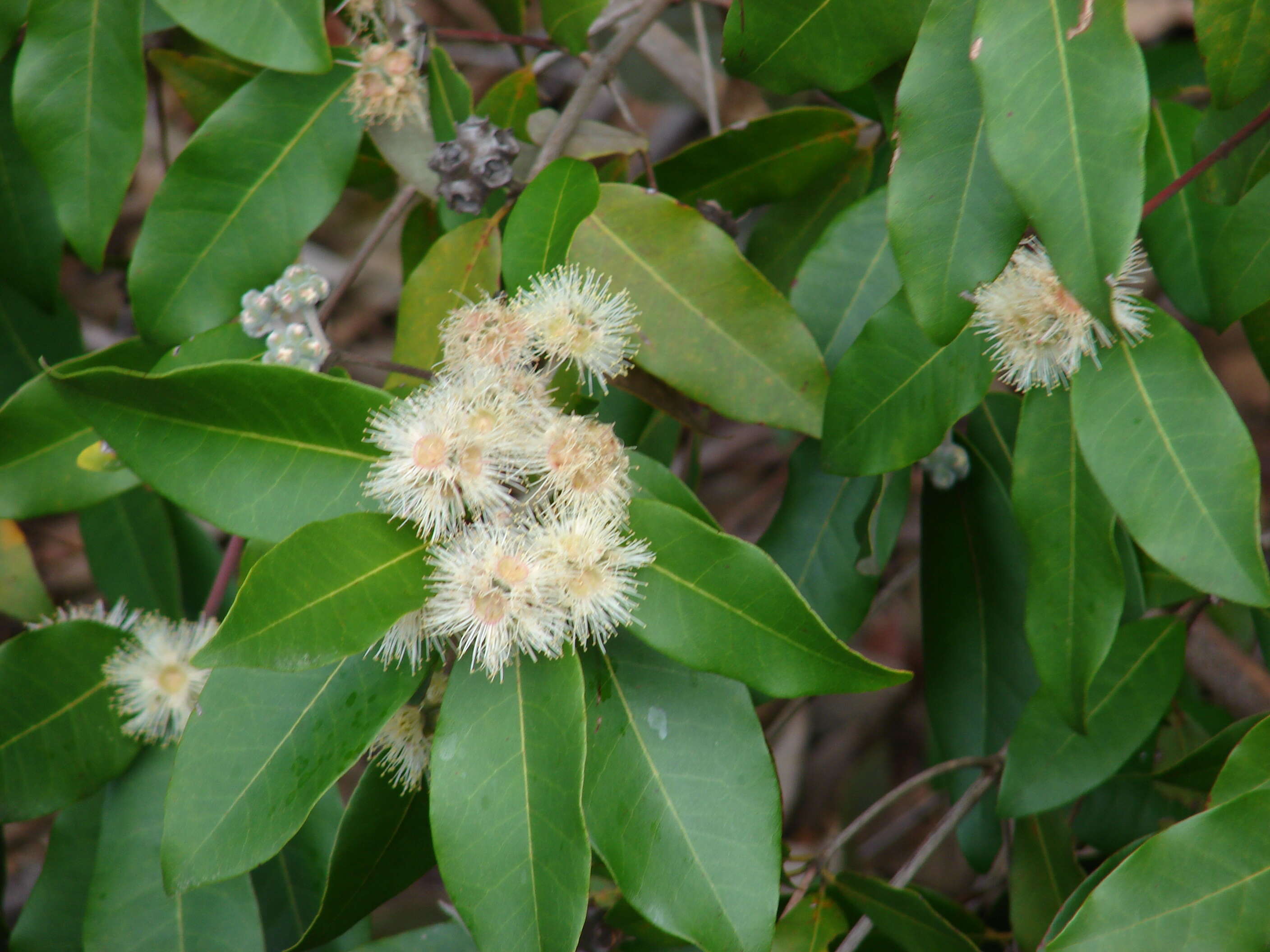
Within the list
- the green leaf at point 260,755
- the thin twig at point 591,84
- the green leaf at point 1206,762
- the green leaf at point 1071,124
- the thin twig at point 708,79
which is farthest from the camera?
the thin twig at point 708,79

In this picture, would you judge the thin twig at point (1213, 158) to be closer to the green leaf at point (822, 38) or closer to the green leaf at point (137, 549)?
the green leaf at point (822, 38)

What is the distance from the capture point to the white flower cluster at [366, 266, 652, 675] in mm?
773

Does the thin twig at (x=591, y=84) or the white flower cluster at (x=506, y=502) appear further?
the thin twig at (x=591, y=84)

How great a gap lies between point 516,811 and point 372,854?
0.29 meters

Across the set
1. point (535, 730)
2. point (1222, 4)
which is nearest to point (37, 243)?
point (535, 730)

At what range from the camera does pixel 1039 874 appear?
124cm

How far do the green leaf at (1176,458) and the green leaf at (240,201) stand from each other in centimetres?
86

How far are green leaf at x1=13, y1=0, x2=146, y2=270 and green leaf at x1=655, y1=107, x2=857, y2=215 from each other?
0.65 m

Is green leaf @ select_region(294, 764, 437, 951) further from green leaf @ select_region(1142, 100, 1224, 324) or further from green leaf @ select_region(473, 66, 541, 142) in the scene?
green leaf @ select_region(1142, 100, 1224, 324)

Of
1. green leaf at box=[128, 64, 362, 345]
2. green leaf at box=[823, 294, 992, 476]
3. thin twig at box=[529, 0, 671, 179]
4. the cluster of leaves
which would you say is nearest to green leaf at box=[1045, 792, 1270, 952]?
the cluster of leaves

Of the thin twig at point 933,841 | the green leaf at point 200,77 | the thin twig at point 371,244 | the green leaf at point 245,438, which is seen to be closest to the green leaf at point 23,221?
the green leaf at point 200,77

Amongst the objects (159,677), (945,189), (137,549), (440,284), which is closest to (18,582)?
(137,549)

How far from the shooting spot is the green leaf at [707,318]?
1.00 metres

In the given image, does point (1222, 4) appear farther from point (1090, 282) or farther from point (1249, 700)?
point (1249, 700)
